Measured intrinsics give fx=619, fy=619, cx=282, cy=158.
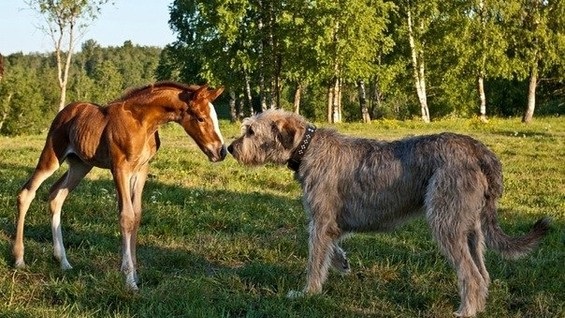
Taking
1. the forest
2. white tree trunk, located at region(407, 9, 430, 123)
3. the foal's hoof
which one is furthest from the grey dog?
white tree trunk, located at region(407, 9, 430, 123)

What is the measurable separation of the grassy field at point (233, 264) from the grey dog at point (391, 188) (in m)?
0.41

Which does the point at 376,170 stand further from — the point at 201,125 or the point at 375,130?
the point at 375,130

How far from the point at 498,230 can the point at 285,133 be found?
2224 mm

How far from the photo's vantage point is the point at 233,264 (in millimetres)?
6934

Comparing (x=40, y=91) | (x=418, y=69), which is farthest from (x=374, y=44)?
(x=40, y=91)

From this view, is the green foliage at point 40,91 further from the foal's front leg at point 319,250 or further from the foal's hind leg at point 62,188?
the foal's front leg at point 319,250

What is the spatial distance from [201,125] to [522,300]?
3532 mm

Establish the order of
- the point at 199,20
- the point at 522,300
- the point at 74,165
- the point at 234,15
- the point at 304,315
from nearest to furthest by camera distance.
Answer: the point at 304,315 → the point at 522,300 → the point at 74,165 → the point at 234,15 → the point at 199,20

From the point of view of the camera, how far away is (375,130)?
29875 mm

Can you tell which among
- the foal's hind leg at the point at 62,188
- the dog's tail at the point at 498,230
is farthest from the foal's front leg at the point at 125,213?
the dog's tail at the point at 498,230

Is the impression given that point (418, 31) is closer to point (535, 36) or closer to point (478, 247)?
point (535, 36)

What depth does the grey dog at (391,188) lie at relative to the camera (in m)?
5.45

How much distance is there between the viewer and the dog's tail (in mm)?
5566

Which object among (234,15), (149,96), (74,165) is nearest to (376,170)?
(149,96)
